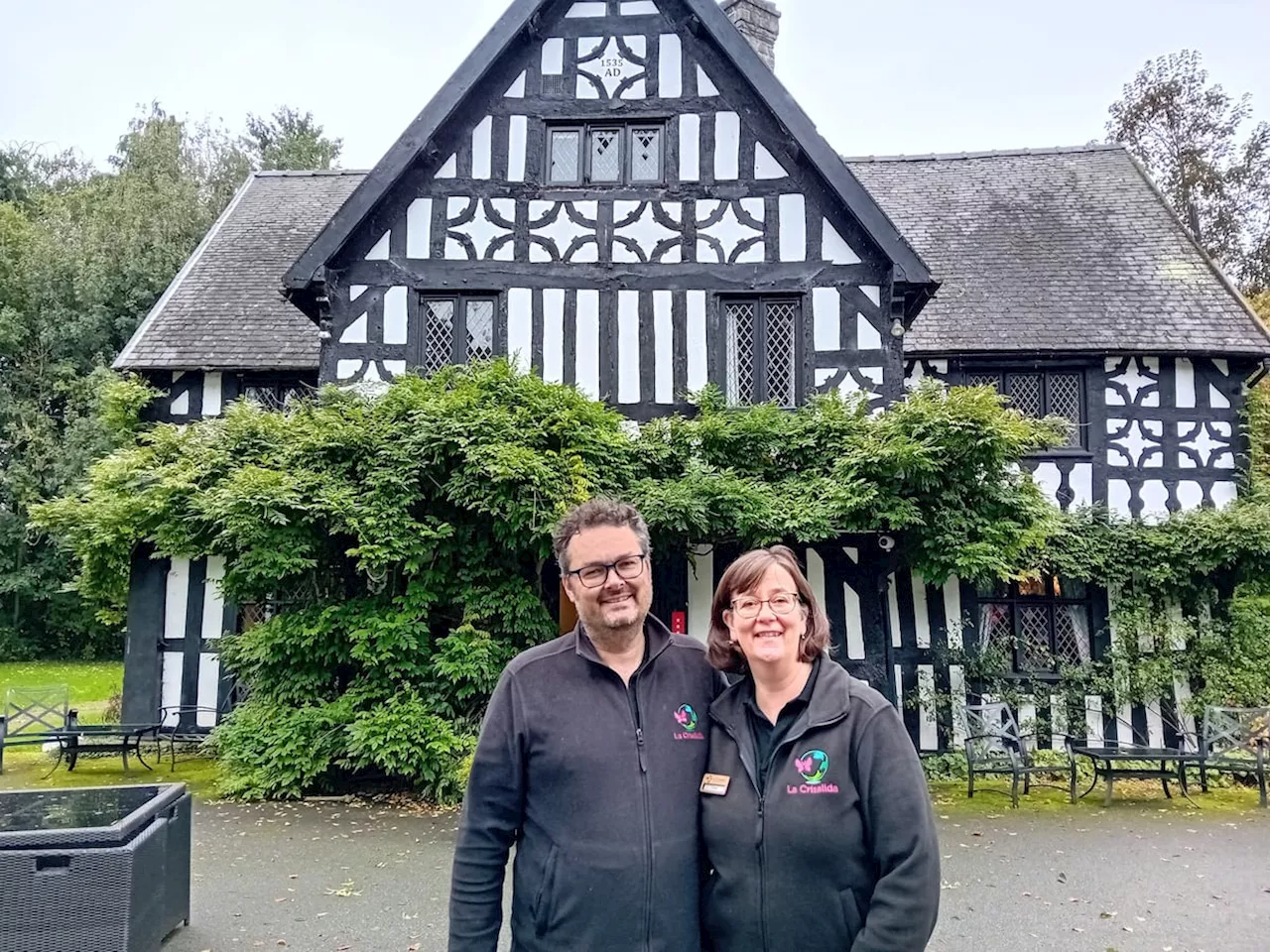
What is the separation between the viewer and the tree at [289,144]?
104 ft

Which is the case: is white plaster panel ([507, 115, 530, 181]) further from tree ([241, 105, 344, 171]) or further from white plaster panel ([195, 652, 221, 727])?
tree ([241, 105, 344, 171])

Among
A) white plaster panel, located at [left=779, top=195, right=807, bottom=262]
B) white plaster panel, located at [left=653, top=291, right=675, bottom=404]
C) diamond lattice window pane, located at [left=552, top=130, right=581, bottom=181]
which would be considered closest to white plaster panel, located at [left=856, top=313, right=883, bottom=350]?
white plaster panel, located at [left=779, top=195, right=807, bottom=262]

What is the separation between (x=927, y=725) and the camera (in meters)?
9.59

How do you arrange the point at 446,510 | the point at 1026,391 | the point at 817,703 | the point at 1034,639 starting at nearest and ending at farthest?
1. the point at 817,703
2. the point at 446,510
3. the point at 1034,639
4. the point at 1026,391

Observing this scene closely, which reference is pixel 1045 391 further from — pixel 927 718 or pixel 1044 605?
pixel 927 718

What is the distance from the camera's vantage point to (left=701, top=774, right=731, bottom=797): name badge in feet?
7.43

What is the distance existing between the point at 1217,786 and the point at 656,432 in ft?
22.1

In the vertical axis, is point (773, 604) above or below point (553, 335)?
below

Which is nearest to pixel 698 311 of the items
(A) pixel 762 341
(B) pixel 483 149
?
(A) pixel 762 341

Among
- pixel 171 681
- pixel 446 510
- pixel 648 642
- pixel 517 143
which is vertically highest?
pixel 517 143

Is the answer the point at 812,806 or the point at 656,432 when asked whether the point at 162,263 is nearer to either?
the point at 656,432

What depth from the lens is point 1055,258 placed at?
11.9m

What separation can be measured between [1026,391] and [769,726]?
9626mm

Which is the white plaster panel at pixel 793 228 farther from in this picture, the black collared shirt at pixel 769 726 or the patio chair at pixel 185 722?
the patio chair at pixel 185 722
